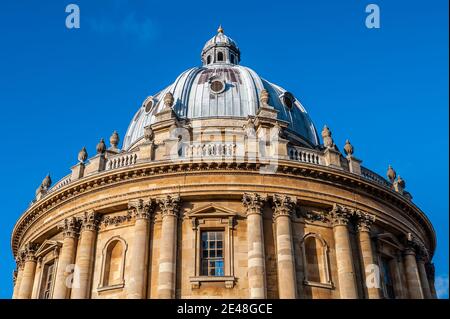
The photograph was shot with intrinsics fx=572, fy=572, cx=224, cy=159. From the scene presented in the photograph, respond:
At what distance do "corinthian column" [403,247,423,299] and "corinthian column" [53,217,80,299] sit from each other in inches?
691

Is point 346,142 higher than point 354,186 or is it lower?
higher

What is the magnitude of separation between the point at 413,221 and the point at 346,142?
5914mm

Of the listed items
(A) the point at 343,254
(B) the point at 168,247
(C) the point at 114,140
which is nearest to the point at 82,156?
(C) the point at 114,140

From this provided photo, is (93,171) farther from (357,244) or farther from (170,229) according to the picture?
(357,244)

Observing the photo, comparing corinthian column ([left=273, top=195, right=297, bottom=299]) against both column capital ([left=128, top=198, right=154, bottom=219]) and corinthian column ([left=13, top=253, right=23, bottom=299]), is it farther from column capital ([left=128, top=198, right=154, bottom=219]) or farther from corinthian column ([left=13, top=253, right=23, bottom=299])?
corinthian column ([left=13, top=253, right=23, bottom=299])

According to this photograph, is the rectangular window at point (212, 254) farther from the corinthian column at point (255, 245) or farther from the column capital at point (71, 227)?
the column capital at point (71, 227)

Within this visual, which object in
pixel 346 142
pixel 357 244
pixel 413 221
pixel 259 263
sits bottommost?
pixel 259 263

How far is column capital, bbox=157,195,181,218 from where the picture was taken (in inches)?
1071

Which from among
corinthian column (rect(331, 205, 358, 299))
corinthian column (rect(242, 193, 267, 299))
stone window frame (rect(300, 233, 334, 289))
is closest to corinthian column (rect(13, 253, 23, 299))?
corinthian column (rect(242, 193, 267, 299))

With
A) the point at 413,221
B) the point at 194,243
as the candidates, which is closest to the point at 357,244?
the point at 413,221

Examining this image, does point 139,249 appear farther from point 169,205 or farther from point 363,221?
point 363,221

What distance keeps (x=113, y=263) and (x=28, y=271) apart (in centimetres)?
669
